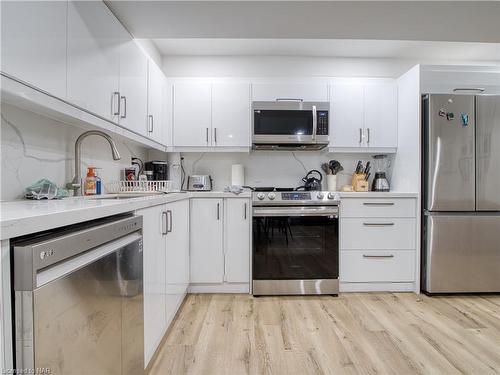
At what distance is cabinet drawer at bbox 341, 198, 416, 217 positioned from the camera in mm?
2553

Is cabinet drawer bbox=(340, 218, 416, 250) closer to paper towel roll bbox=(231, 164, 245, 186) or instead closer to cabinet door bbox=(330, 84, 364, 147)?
cabinet door bbox=(330, 84, 364, 147)

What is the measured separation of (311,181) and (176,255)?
164 cm

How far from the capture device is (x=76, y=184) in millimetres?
1605

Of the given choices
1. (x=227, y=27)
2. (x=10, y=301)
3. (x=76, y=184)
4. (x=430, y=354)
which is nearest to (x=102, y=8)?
(x=227, y=27)

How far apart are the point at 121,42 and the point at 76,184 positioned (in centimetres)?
92

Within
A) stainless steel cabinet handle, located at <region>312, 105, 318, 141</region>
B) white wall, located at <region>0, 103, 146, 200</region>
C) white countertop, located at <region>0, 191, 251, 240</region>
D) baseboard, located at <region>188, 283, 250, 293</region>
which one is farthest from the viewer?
stainless steel cabinet handle, located at <region>312, 105, 318, 141</region>

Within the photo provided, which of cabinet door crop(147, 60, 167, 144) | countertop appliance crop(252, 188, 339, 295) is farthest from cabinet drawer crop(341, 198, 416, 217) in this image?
cabinet door crop(147, 60, 167, 144)

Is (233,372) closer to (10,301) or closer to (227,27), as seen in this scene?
(10,301)

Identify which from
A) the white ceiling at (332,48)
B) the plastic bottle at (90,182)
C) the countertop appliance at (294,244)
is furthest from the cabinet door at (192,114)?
the plastic bottle at (90,182)

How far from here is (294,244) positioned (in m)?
2.48

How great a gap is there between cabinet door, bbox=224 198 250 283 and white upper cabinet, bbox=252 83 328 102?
1.10 metres

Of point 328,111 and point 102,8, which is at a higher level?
point 102,8

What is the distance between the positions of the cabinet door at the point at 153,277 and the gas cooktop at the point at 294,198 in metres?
1.02

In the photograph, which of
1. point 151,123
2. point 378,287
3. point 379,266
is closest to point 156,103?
point 151,123
